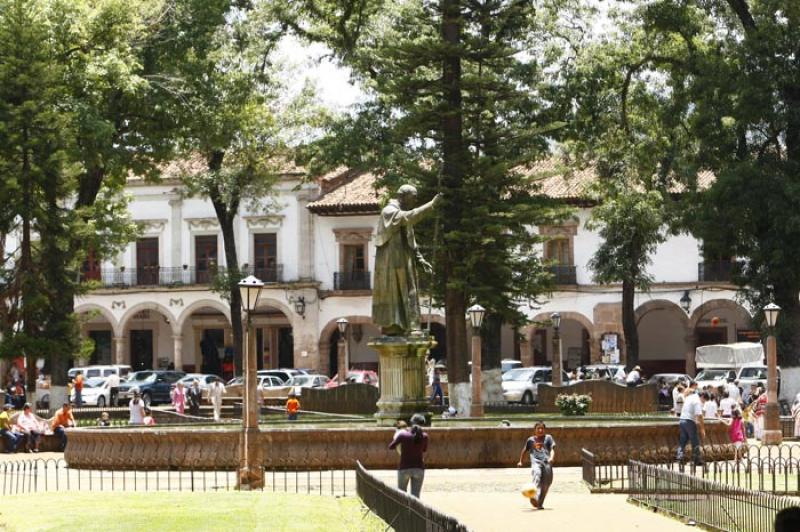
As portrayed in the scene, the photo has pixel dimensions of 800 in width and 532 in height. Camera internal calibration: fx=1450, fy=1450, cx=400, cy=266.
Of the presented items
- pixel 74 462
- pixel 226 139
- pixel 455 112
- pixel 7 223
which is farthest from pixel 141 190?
pixel 74 462

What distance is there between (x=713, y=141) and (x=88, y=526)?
76.1 feet

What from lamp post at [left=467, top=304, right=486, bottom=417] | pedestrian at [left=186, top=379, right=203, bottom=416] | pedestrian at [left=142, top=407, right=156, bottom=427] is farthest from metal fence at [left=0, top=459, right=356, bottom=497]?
pedestrian at [left=186, top=379, right=203, bottom=416]

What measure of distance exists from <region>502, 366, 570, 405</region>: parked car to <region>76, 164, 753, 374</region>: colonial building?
Answer: 8.18 meters

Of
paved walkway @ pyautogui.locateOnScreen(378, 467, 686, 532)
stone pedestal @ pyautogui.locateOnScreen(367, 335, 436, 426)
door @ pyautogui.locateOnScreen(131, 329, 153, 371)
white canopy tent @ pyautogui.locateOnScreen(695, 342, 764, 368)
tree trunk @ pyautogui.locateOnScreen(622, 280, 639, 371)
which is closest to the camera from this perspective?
paved walkway @ pyautogui.locateOnScreen(378, 467, 686, 532)

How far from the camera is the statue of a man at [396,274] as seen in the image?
71.5ft

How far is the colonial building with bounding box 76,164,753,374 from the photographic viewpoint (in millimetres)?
55281

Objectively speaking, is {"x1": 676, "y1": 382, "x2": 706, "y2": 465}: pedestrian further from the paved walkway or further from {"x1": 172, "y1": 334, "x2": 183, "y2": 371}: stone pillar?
{"x1": 172, "y1": 334, "x2": 183, "y2": 371}: stone pillar

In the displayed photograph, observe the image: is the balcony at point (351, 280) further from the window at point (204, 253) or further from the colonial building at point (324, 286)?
the window at point (204, 253)

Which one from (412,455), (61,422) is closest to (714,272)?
(61,422)

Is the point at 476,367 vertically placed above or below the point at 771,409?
above

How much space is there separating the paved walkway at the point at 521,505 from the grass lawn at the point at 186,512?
136 centimetres

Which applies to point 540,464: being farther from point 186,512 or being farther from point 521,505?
point 186,512

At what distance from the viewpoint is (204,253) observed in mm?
60125

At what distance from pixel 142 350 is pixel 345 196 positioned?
12135 millimetres
